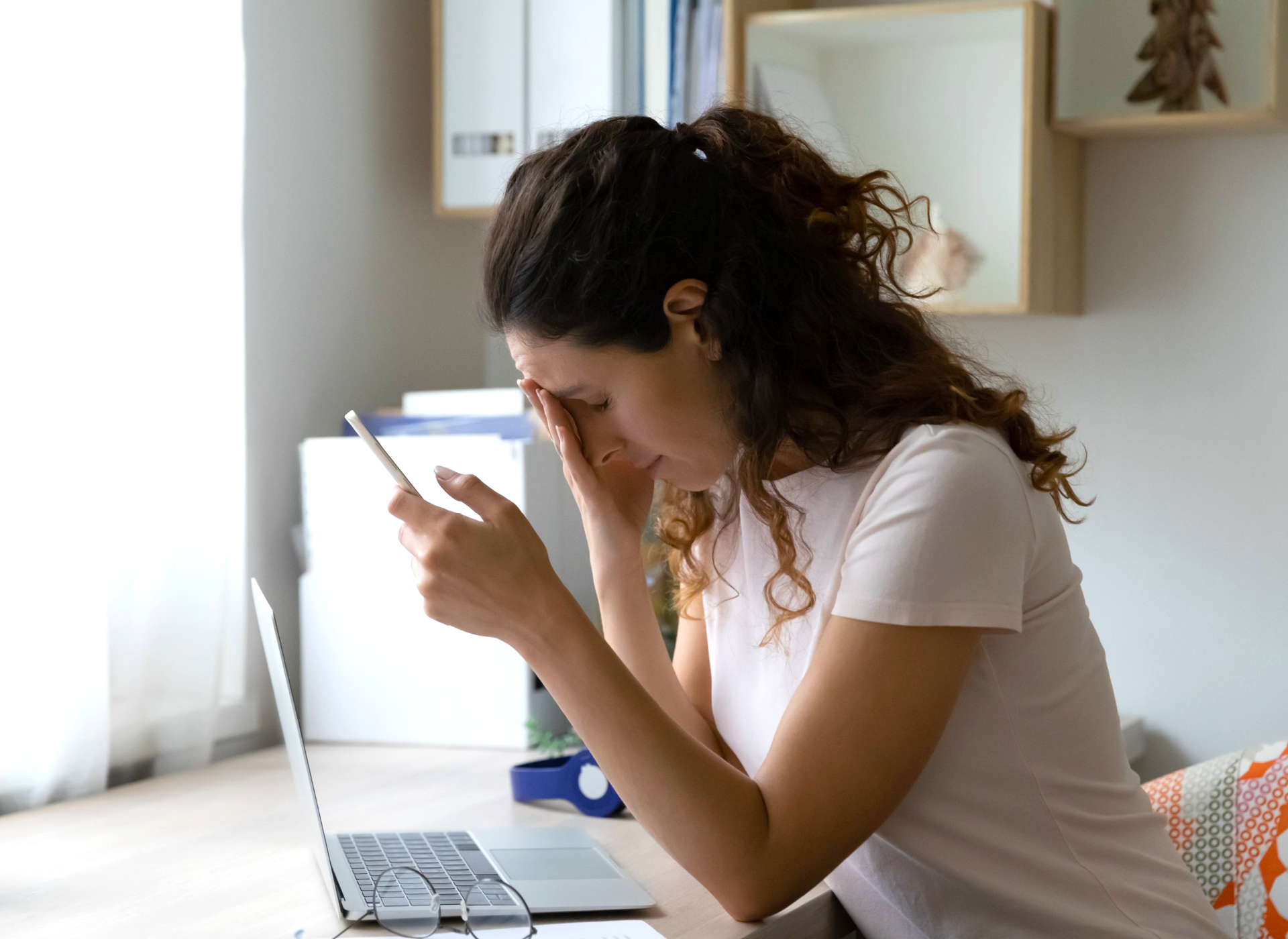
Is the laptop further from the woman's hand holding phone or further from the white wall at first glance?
the white wall

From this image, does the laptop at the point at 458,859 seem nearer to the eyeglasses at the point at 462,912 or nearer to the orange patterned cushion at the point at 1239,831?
the eyeglasses at the point at 462,912

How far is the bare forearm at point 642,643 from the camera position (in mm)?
1280

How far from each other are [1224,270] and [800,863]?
1377mm

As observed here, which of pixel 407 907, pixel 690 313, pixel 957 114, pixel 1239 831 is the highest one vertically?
pixel 957 114

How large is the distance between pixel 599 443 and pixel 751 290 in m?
0.21

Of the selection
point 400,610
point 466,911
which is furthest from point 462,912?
point 400,610

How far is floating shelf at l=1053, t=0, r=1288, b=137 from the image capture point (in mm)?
1792

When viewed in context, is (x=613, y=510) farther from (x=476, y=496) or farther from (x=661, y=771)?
(x=661, y=771)

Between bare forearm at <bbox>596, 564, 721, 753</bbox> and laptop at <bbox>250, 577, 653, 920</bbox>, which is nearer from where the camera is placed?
laptop at <bbox>250, 577, 653, 920</bbox>

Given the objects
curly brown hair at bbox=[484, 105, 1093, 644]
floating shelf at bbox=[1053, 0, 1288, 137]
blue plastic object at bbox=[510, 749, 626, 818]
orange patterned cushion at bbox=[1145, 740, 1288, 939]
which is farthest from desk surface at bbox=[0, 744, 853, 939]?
floating shelf at bbox=[1053, 0, 1288, 137]

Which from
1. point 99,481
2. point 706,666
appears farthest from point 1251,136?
point 99,481

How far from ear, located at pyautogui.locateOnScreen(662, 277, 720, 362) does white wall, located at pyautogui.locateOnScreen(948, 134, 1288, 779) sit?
3.40 ft

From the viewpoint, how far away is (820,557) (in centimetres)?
112

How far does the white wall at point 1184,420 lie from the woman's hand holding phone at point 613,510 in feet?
2.81
